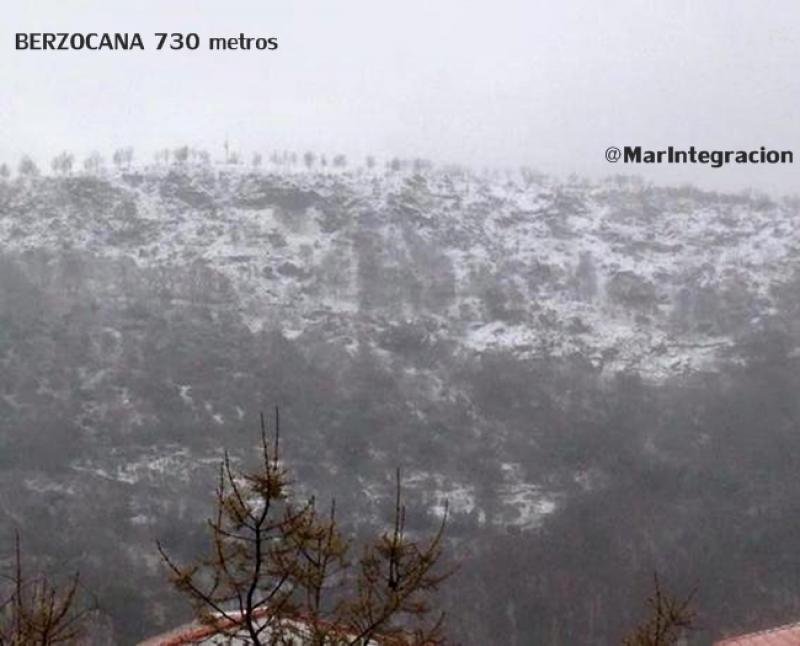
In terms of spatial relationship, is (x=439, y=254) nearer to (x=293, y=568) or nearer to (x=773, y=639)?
(x=773, y=639)

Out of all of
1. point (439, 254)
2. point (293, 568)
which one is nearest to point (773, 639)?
point (293, 568)

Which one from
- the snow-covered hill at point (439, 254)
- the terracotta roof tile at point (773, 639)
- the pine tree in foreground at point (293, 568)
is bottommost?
the terracotta roof tile at point (773, 639)

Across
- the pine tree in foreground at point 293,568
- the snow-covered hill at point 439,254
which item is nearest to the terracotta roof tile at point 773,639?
the pine tree in foreground at point 293,568

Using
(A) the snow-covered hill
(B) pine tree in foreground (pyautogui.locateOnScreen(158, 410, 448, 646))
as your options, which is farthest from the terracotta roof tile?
(A) the snow-covered hill

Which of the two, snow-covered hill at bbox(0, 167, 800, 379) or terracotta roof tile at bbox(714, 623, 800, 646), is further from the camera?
snow-covered hill at bbox(0, 167, 800, 379)

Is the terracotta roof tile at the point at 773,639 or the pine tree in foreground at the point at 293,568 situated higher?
the pine tree in foreground at the point at 293,568

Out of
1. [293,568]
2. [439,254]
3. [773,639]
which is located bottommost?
[773,639]

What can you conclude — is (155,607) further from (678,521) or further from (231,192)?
(231,192)

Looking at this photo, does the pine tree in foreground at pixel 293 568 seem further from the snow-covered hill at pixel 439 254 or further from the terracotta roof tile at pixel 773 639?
the snow-covered hill at pixel 439 254

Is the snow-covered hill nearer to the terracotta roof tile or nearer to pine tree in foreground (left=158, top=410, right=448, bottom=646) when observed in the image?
the terracotta roof tile

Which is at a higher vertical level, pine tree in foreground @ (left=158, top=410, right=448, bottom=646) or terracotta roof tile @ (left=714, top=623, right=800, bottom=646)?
pine tree in foreground @ (left=158, top=410, right=448, bottom=646)

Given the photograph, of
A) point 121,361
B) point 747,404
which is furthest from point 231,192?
point 747,404
